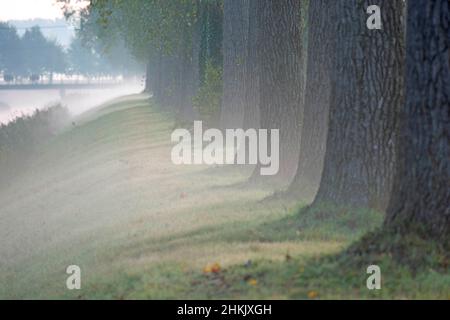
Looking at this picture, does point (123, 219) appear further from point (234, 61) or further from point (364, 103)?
point (234, 61)

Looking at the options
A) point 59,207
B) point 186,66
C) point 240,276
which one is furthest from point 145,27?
point 240,276

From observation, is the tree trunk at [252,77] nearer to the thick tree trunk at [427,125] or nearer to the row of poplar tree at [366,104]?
the row of poplar tree at [366,104]

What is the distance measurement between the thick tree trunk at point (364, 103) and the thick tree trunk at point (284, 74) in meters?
5.65

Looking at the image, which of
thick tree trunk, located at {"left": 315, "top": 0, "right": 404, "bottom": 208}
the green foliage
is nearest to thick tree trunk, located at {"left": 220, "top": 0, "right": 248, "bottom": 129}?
the green foliage

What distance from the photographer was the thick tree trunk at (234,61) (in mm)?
27828

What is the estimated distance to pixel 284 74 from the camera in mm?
17516

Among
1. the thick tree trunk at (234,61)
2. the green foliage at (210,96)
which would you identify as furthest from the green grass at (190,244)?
the green foliage at (210,96)

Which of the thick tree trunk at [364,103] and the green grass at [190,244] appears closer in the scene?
the green grass at [190,244]

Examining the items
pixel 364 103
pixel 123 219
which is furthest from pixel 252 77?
→ pixel 364 103

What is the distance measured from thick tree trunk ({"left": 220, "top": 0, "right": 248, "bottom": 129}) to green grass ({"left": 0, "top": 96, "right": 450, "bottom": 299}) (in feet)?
17.0

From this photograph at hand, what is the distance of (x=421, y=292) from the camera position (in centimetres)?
774

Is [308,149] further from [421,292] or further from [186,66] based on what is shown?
[186,66]

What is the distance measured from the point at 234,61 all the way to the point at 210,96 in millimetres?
3007

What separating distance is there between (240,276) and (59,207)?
41.4 feet
